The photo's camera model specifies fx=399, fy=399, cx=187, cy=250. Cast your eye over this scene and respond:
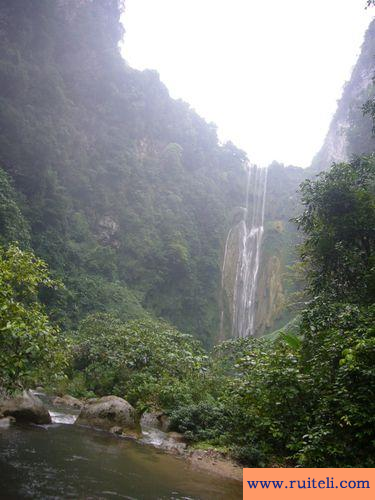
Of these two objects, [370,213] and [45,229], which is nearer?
[370,213]

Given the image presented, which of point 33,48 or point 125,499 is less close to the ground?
point 33,48

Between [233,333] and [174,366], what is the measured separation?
20.2m

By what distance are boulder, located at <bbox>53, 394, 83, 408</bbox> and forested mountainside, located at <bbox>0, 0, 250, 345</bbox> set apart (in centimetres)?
897

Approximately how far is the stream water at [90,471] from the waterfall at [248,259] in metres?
23.4

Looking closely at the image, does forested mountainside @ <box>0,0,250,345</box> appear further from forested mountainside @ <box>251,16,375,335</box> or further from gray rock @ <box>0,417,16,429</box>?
gray rock @ <box>0,417,16,429</box>

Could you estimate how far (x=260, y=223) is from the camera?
40.6 m

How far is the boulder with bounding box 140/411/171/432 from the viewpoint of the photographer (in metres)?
9.68

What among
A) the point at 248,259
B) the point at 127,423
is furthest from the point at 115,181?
the point at 127,423

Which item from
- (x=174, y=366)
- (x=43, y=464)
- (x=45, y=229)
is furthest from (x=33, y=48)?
(x=43, y=464)

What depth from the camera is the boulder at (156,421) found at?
9679 mm

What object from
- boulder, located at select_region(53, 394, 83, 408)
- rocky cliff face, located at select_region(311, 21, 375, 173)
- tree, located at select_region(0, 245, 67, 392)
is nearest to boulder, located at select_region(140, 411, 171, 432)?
boulder, located at select_region(53, 394, 83, 408)

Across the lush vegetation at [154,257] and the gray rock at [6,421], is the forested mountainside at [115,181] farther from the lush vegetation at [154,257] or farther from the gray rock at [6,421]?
the gray rock at [6,421]

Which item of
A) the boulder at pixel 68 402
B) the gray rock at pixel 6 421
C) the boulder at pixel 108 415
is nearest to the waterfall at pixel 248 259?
the boulder at pixel 68 402

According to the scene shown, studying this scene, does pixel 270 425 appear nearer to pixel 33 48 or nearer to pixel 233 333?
pixel 233 333
